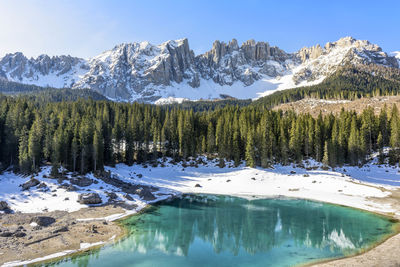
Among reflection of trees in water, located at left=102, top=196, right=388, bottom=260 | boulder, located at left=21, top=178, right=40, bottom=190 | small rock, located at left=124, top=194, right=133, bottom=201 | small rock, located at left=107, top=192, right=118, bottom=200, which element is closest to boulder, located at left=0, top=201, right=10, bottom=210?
boulder, located at left=21, top=178, right=40, bottom=190

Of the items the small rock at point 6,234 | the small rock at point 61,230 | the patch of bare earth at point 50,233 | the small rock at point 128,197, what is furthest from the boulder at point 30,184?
the small rock at point 61,230

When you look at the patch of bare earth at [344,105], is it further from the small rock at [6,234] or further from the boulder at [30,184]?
the small rock at [6,234]

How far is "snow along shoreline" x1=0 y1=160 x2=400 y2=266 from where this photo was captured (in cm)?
4616

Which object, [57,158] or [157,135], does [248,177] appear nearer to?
[157,135]

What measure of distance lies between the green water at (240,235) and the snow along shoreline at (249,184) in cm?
611

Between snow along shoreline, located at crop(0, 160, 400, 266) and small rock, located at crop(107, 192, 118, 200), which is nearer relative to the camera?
snow along shoreline, located at crop(0, 160, 400, 266)

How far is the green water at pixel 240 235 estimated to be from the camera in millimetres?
25797

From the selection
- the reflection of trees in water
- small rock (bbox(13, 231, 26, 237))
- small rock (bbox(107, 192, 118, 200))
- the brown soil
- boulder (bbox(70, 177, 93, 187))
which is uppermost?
boulder (bbox(70, 177, 93, 187))

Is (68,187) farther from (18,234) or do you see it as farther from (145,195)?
(18,234)

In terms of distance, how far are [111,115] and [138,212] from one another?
80.6 metres

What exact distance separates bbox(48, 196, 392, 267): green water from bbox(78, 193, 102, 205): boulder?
10.1 m

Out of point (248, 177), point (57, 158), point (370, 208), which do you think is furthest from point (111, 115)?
point (370, 208)

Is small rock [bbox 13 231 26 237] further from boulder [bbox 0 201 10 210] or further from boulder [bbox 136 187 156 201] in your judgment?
boulder [bbox 136 187 156 201]

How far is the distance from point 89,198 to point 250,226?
2812cm
